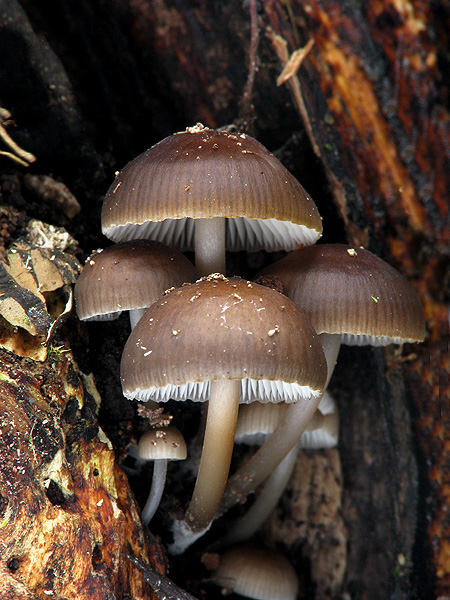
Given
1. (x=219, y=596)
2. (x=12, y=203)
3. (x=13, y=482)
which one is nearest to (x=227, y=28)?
(x=12, y=203)

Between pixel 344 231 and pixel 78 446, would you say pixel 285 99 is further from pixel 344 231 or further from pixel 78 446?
pixel 78 446

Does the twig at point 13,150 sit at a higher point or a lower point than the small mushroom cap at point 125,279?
higher

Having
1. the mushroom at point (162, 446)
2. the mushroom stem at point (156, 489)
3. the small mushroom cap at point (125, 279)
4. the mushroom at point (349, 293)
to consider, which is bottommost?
the mushroom stem at point (156, 489)

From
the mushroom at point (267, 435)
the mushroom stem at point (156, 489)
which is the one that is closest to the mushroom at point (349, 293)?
the mushroom at point (267, 435)

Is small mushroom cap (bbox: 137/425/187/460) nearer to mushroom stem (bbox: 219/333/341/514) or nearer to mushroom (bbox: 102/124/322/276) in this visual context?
mushroom stem (bbox: 219/333/341/514)

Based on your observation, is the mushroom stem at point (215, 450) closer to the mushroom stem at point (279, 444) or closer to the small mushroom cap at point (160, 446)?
the small mushroom cap at point (160, 446)

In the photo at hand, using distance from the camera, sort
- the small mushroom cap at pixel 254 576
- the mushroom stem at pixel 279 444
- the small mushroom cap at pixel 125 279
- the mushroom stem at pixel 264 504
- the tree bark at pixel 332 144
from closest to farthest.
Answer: the small mushroom cap at pixel 125 279 < the tree bark at pixel 332 144 < the mushroom stem at pixel 279 444 < the small mushroom cap at pixel 254 576 < the mushroom stem at pixel 264 504

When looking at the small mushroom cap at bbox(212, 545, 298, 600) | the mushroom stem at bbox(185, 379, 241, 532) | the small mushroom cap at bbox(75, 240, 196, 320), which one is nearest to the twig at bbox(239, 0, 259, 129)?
the small mushroom cap at bbox(75, 240, 196, 320)
